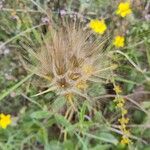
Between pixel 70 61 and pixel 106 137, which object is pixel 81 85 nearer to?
pixel 70 61

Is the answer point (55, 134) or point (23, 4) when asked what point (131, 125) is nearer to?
point (55, 134)

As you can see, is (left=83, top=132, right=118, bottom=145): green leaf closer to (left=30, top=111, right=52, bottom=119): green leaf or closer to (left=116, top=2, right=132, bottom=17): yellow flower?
(left=30, top=111, right=52, bottom=119): green leaf

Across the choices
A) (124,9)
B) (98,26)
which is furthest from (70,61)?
(124,9)

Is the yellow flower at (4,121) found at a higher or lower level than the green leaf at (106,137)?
higher

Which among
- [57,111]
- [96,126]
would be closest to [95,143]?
[96,126]

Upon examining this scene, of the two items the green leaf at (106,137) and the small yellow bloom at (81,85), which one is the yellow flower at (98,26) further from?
the green leaf at (106,137)

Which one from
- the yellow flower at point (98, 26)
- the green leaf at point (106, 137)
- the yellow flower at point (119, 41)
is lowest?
the green leaf at point (106, 137)

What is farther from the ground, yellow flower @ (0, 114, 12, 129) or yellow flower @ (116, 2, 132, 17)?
yellow flower @ (116, 2, 132, 17)

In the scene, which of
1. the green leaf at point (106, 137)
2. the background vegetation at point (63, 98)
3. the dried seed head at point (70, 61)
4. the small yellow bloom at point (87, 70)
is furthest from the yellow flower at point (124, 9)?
the green leaf at point (106, 137)

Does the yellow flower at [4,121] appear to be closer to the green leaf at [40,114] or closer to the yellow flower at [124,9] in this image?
the green leaf at [40,114]

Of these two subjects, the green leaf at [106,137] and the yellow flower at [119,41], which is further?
the yellow flower at [119,41]

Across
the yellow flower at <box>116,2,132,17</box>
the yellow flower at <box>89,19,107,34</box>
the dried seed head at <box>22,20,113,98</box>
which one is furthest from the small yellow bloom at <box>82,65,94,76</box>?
the yellow flower at <box>116,2,132,17</box>
